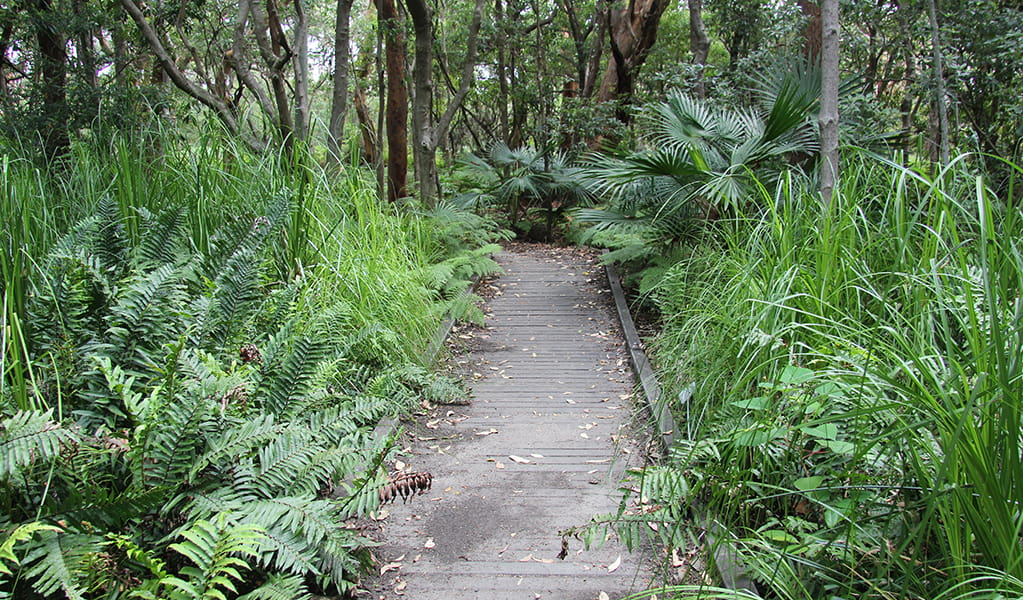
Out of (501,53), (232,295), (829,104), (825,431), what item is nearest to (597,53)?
(501,53)

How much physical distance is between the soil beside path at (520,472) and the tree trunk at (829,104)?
212cm

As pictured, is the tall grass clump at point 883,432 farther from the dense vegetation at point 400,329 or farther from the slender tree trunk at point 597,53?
the slender tree trunk at point 597,53

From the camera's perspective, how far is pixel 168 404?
Result: 2.56 meters

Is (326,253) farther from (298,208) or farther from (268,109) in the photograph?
(268,109)

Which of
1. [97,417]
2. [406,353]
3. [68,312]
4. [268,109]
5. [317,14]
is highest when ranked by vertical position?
[317,14]

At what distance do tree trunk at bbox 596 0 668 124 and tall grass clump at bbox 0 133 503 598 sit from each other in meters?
9.83

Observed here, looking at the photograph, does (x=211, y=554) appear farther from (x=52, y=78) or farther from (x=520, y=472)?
(x=52, y=78)

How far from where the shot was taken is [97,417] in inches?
107

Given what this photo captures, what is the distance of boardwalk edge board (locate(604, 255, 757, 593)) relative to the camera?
2543 millimetres

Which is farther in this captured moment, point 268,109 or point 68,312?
point 268,109

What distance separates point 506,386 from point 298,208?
218 cm

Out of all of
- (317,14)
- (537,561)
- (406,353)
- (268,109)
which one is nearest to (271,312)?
(406,353)

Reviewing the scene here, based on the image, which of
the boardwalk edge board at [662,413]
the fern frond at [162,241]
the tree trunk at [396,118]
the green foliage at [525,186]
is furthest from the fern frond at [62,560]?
the green foliage at [525,186]

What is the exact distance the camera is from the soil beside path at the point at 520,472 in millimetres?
2941
